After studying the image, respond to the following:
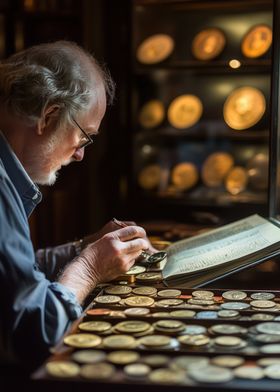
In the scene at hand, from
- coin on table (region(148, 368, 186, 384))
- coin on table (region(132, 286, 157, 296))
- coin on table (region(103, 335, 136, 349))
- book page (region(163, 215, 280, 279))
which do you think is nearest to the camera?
coin on table (region(148, 368, 186, 384))


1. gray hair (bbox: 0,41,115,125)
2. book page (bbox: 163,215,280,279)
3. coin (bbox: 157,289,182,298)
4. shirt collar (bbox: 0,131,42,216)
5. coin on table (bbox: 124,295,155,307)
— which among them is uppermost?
gray hair (bbox: 0,41,115,125)

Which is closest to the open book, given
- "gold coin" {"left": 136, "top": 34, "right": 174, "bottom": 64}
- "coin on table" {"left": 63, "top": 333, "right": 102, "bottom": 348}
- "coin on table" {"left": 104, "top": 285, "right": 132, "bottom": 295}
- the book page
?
the book page

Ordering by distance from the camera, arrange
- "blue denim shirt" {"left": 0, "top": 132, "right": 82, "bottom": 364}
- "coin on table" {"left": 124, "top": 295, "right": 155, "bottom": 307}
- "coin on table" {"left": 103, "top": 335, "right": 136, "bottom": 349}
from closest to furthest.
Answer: "coin on table" {"left": 103, "top": 335, "right": 136, "bottom": 349} → "blue denim shirt" {"left": 0, "top": 132, "right": 82, "bottom": 364} → "coin on table" {"left": 124, "top": 295, "right": 155, "bottom": 307}

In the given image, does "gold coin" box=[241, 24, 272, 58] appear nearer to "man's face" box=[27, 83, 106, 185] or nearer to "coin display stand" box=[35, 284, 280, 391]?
"man's face" box=[27, 83, 106, 185]

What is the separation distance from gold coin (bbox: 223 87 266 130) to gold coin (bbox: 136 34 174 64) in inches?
19.6

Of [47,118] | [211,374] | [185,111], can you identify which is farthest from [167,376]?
[185,111]

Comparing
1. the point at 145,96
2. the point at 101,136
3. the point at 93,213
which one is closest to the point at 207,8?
the point at 145,96

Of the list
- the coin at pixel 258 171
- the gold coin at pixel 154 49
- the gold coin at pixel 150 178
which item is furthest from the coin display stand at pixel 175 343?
the gold coin at pixel 154 49

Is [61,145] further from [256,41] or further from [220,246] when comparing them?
[256,41]

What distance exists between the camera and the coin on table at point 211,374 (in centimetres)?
108

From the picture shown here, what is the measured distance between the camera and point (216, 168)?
4.02 metres

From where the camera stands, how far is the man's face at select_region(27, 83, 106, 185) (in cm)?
174

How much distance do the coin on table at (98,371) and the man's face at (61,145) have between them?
76 cm

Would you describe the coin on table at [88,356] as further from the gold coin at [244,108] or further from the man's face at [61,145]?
the gold coin at [244,108]
